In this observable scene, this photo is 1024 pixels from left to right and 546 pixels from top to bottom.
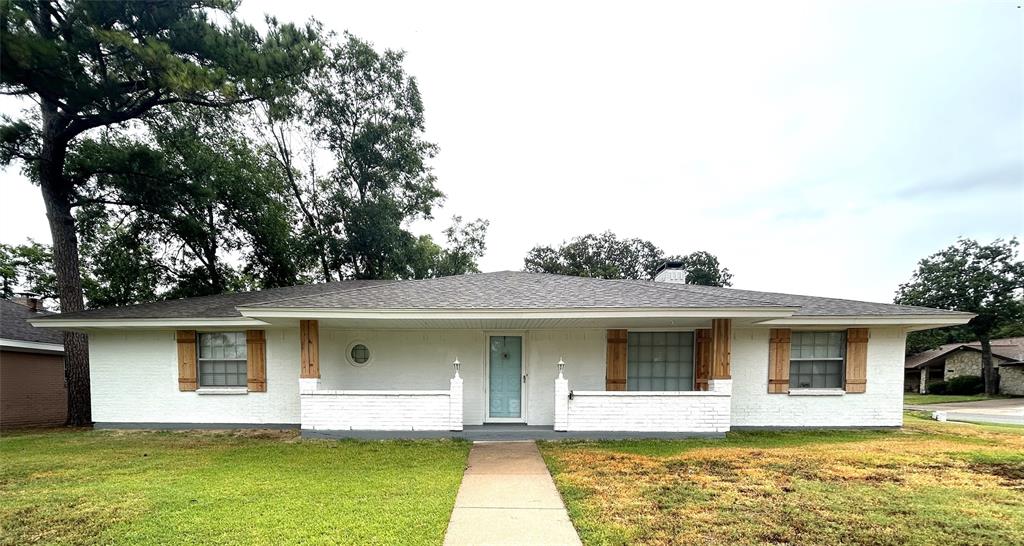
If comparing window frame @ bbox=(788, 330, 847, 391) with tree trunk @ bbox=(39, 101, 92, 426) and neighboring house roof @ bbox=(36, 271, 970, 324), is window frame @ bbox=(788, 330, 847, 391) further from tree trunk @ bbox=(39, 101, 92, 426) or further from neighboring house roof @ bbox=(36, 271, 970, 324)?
tree trunk @ bbox=(39, 101, 92, 426)

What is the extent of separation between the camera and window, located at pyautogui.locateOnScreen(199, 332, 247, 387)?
7.80 metres

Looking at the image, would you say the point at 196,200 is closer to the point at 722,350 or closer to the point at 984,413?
the point at 722,350

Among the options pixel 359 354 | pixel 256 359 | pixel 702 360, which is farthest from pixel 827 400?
pixel 256 359

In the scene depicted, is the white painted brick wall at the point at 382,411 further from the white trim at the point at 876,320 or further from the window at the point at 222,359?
the white trim at the point at 876,320

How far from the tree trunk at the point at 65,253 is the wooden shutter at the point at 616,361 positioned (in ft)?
39.0

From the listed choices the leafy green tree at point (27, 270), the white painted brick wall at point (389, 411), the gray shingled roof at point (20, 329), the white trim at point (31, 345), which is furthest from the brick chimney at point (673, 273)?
the leafy green tree at point (27, 270)

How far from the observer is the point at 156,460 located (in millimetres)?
5512

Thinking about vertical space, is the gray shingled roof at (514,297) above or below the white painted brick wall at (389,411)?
above

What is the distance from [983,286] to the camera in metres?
24.2

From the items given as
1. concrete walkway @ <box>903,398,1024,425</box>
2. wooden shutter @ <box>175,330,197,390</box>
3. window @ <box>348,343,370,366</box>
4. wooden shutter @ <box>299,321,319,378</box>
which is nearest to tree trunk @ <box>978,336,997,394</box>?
concrete walkway @ <box>903,398,1024,425</box>

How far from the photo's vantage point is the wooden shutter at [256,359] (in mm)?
7637

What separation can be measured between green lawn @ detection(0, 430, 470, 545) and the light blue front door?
1497 mm

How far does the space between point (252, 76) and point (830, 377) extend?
44.0 feet

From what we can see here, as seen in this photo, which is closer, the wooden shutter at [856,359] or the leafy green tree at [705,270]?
the wooden shutter at [856,359]
